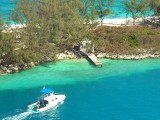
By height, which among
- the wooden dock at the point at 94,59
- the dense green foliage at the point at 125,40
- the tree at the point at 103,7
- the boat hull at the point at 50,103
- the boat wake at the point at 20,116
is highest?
the tree at the point at 103,7

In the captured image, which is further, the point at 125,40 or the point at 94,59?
the point at 125,40

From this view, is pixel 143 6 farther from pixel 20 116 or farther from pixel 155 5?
pixel 20 116

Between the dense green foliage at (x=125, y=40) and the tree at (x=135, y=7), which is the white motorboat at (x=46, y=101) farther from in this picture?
the tree at (x=135, y=7)

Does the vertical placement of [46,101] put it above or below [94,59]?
below

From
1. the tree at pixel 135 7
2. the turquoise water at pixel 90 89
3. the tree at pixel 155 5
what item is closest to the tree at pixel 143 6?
the tree at pixel 135 7

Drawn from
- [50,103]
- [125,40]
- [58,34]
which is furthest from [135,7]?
[50,103]

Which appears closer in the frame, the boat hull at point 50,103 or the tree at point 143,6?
the boat hull at point 50,103

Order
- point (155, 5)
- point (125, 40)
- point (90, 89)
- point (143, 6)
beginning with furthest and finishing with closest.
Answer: point (155, 5), point (143, 6), point (125, 40), point (90, 89)
